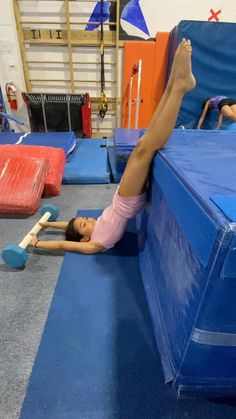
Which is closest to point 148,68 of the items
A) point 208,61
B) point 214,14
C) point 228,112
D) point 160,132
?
point 208,61

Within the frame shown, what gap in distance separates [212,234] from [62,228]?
1367mm

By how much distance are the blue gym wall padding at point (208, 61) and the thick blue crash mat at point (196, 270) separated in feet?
8.75

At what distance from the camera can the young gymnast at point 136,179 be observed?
1.16 m

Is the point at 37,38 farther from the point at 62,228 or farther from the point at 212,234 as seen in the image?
the point at 212,234

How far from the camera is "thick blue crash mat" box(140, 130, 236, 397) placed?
1.81 ft

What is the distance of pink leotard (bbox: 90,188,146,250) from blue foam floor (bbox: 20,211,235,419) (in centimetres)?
18

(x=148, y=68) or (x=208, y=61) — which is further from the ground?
(x=208, y=61)

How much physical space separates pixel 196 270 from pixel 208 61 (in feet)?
11.9

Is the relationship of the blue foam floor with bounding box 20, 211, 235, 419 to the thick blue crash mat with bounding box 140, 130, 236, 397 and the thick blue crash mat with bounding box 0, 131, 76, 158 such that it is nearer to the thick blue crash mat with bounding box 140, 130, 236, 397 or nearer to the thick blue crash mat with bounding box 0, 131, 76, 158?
the thick blue crash mat with bounding box 140, 130, 236, 397

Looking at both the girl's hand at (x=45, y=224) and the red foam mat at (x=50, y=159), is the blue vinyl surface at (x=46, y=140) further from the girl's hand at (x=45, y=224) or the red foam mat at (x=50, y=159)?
the girl's hand at (x=45, y=224)

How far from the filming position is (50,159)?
226 cm

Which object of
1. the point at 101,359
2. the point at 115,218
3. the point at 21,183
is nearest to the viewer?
the point at 101,359

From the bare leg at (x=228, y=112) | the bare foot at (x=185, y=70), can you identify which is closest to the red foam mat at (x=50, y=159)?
the bare foot at (x=185, y=70)

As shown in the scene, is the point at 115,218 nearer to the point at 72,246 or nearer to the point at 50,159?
the point at 72,246
